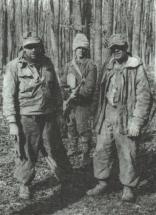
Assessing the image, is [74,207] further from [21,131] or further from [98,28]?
[98,28]

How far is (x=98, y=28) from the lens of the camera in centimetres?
1085

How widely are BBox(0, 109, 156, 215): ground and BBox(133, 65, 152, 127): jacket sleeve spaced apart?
1080 millimetres

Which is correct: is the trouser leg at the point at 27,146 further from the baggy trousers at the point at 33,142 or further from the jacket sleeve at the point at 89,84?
the jacket sleeve at the point at 89,84

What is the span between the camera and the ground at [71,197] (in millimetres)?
5617

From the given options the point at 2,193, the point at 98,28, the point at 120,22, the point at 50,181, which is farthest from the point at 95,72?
the point at 120,22

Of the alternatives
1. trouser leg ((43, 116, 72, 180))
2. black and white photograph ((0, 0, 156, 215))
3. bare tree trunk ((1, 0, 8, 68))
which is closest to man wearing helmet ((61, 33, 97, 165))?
black and white photograph ((0, 0, 156, 215))

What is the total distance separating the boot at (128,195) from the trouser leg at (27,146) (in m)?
1.26

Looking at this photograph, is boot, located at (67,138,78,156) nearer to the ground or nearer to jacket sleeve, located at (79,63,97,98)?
the ground

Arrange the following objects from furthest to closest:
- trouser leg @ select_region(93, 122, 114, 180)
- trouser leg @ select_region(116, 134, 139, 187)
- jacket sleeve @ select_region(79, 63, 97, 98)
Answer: jacket sleeve @ select_region(79, 63, 97, 98) → trouser leg @ select_region(93, 122, 114, 180) → trouser leg @ select_region(116, 134, 139, 187)

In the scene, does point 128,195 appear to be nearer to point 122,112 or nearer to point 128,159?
point 128,159

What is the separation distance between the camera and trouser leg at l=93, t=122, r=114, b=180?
591 cm

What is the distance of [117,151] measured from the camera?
5953 mm

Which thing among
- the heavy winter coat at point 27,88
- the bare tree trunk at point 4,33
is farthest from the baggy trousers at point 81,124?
the bare tree trunk at point 4,33

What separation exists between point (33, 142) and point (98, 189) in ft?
3.63
